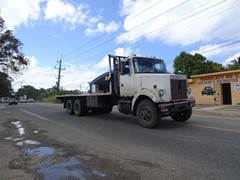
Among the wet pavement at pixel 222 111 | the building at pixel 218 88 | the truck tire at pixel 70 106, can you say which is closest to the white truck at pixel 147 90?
the truck tire at pixel 70 106

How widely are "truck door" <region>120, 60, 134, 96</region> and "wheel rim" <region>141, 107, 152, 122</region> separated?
1.05m

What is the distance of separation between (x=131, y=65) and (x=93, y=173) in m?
6.09

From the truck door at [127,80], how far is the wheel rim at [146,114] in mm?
1051

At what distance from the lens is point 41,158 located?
5410mm

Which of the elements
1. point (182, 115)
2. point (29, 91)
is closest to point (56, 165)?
point (182, 115)

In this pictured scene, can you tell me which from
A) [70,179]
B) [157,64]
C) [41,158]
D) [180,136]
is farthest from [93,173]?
[157,64]

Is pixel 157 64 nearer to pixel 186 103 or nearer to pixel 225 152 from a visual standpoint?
pixel 186 103

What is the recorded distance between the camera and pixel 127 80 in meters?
9.91

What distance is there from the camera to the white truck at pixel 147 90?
8539 millimetres

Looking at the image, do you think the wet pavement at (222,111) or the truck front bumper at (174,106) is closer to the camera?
the truck front bumper at (174,106)

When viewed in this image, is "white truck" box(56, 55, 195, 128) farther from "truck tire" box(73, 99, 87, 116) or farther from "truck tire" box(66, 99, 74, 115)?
"truck tire" box(66, 99, 74, 115)

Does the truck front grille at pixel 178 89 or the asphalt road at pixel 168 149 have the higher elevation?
the truck front grille at pixel 178 89

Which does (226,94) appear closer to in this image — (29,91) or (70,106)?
(70,106)

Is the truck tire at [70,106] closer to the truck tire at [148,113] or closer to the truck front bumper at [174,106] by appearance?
the truck tire at [148,113]
